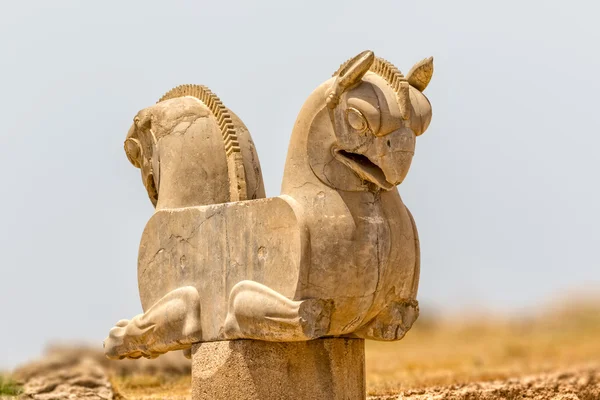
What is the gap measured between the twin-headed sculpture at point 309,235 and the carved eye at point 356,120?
0.03 feet

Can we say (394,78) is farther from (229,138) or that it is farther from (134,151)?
(134,151)

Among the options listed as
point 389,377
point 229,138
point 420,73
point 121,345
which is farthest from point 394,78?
point 389,377

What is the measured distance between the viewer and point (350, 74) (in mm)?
8453

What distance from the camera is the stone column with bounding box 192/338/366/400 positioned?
869cm

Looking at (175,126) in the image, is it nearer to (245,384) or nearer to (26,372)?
(245,384)

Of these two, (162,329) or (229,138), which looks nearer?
(162,329)

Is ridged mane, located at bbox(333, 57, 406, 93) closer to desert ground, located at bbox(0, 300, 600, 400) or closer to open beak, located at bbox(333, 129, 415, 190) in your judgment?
open beak, located at bbox(333, 129, 415, 190)

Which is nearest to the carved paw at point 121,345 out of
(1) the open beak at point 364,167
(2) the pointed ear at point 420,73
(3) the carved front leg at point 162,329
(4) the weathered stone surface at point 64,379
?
(3) the carved front leg at point 162,329

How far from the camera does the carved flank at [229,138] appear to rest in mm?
9344

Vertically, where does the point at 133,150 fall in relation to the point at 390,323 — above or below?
above

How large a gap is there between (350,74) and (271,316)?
1873 millimetres

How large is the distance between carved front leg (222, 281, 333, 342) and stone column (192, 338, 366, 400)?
0.54 ft

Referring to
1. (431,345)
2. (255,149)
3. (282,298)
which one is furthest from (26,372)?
(431,345)

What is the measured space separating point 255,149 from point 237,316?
1.78 metres
